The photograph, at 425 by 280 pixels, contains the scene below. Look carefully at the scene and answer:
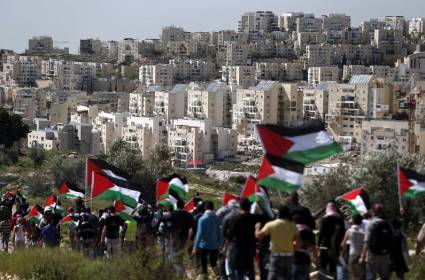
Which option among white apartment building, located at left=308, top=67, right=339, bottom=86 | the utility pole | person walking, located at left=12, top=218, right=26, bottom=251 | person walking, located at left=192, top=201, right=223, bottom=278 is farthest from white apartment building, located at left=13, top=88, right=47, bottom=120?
person walking, located at left=192, top=201, right=223, bottom=278

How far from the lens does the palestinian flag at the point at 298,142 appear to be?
36.4 ft

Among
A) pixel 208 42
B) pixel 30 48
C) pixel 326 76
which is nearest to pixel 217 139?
pixel 326 76

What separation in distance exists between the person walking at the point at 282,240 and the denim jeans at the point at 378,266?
0.84m

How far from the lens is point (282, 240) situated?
9734mm

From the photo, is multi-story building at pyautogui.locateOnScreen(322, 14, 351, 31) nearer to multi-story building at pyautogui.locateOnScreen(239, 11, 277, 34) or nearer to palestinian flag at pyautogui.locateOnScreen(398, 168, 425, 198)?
multi-story building at pyautogui.locateOnScreen(239, 11, 277, 34)

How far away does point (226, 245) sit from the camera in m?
10.7

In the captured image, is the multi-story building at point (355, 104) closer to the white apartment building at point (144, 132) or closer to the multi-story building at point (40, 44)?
the white apartment building at point (144, 132)

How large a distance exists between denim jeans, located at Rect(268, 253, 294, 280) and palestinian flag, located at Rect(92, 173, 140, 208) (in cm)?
592

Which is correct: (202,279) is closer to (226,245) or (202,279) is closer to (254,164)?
(226,245)

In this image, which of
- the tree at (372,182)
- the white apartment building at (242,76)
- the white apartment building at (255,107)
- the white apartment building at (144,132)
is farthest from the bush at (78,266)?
the white apartment building at (242,76)

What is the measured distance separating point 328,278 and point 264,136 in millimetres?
1623

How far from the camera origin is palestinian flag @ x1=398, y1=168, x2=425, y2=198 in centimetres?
1227

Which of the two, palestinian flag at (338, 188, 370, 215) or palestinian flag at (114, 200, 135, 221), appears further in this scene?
palestinian flag at (114, 200, 135, 221)

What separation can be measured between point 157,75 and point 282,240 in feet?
377
